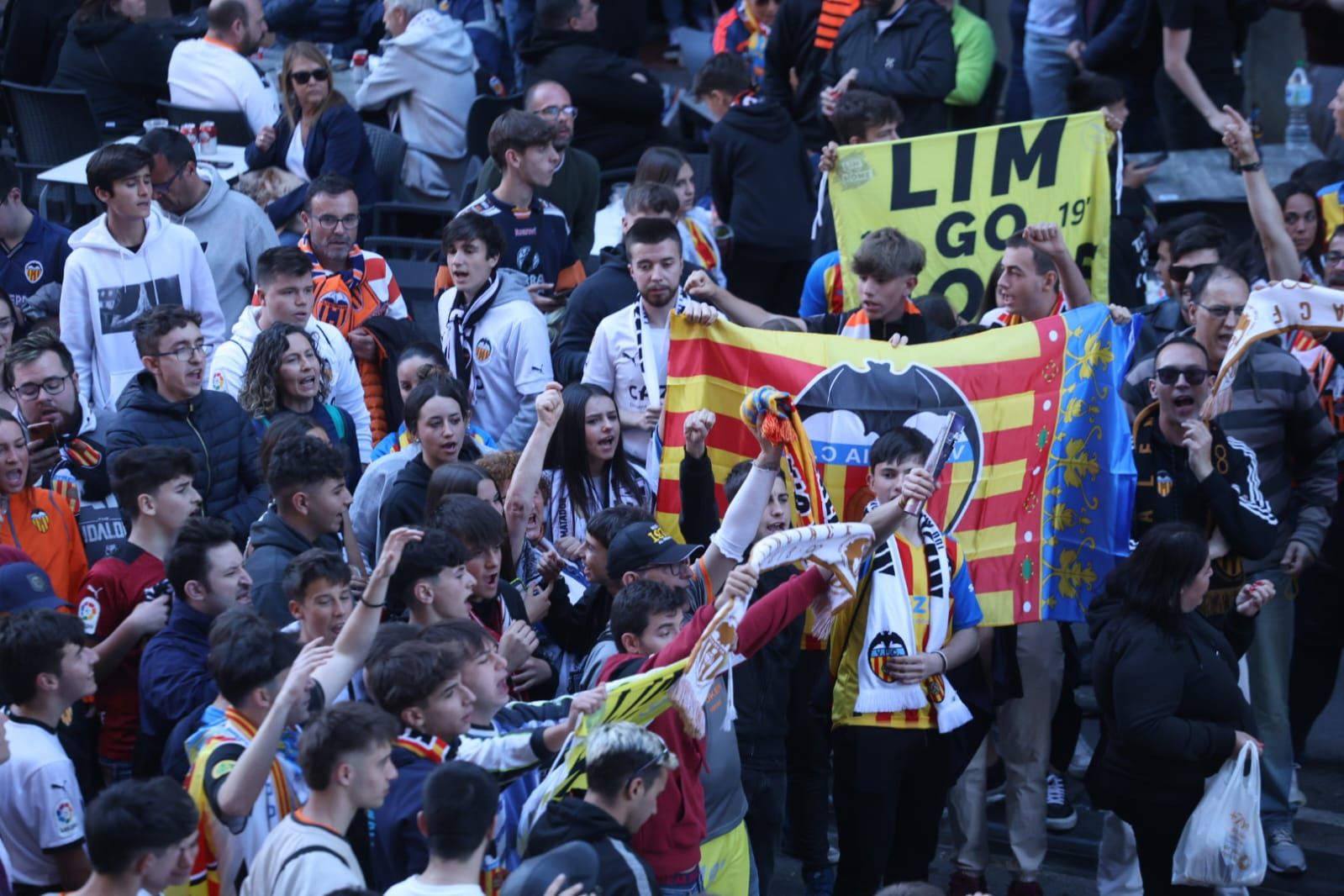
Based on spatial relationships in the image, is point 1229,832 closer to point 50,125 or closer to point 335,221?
point 335,221

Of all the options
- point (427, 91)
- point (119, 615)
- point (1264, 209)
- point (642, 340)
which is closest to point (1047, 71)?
point (427, 91)

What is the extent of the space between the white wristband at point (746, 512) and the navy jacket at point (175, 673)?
1.62m

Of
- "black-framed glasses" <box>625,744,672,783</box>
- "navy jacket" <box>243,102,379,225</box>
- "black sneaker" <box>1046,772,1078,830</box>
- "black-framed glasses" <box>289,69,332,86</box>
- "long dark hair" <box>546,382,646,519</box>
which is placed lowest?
"black sneaker" <box>1046,772,1078,830</box>

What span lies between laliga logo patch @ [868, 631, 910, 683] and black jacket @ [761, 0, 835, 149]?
5.25 metres

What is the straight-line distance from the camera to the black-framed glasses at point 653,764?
15.2ft

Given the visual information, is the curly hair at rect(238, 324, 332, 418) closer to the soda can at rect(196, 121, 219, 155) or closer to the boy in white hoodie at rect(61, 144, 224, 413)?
the boy in white hoodie at rect(61, 144, 224, 413)

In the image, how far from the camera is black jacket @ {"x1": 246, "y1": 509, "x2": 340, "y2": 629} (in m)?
5.77

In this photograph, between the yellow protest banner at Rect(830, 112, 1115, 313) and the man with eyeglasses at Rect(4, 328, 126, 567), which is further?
the yellow protest banner at Rect(830, 112, 1115, 313)

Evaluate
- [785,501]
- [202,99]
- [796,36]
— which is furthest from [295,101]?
[785,501]

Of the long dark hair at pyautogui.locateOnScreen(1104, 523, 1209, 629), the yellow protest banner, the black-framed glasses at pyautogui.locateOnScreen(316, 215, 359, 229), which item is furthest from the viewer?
the black-framed glasses at pyautogui.locateOnScreen(316, 215, 359, 229)

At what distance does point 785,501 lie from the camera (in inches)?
248

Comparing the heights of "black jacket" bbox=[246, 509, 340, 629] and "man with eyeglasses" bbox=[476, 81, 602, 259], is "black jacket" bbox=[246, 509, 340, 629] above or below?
below

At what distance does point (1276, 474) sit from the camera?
23.0 ft

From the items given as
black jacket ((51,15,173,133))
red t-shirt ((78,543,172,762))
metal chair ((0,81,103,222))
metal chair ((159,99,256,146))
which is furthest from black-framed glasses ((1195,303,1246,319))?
black jacket ((51,15,173,133))
